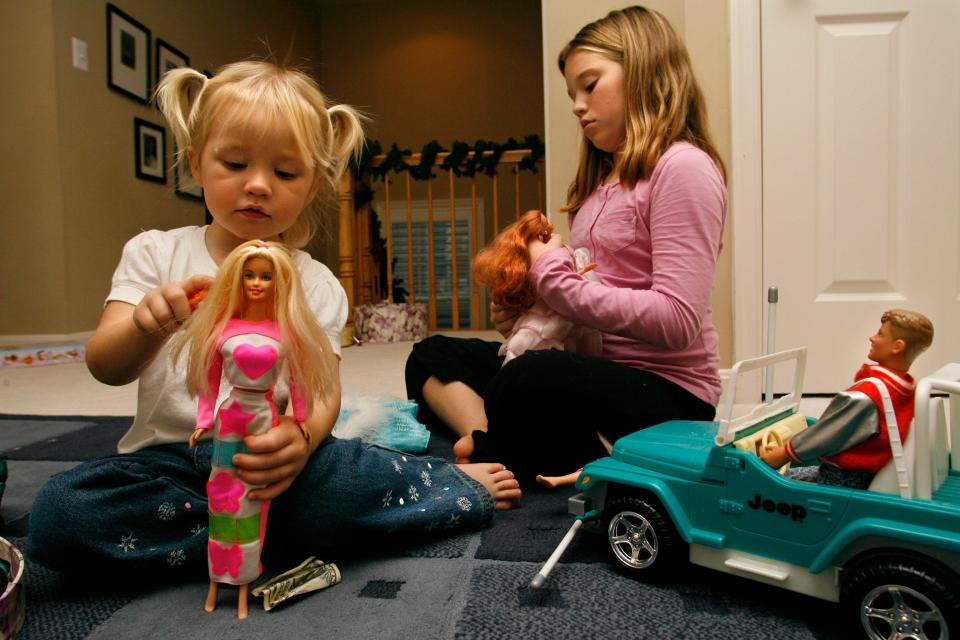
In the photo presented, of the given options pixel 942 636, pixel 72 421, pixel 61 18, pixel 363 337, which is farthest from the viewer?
pixel 363 337

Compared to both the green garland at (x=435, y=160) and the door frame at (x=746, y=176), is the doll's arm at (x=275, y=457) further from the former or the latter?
the green garland at (x=435, y=160)

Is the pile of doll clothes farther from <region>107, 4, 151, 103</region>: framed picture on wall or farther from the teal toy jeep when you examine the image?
<region>107, 4, 151, 103</region>: framed picture on wall

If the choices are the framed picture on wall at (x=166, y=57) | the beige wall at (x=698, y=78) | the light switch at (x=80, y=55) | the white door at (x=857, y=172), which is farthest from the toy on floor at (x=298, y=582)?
the framed picture on wall at (x=166, y=57)

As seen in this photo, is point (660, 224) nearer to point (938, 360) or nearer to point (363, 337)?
point (938, 360)

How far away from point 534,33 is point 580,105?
4759 millimetres

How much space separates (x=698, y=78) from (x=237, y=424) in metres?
1.56

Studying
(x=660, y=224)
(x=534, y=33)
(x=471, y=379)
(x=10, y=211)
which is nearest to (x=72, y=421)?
(x=471, y=379)

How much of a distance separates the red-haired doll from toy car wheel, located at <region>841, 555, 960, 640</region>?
1.86 ft

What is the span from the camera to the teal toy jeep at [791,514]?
523mm

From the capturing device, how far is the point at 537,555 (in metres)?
0.76

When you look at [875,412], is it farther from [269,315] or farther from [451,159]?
[451,159]

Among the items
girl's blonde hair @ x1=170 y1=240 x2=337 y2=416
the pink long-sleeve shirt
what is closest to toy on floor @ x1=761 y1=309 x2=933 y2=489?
the pink long-sleeve shirt

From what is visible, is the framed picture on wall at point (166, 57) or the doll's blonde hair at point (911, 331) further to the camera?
the framed picture on wall at point (166, 57)

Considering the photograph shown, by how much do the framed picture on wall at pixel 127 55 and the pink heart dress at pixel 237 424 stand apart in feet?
11.2
